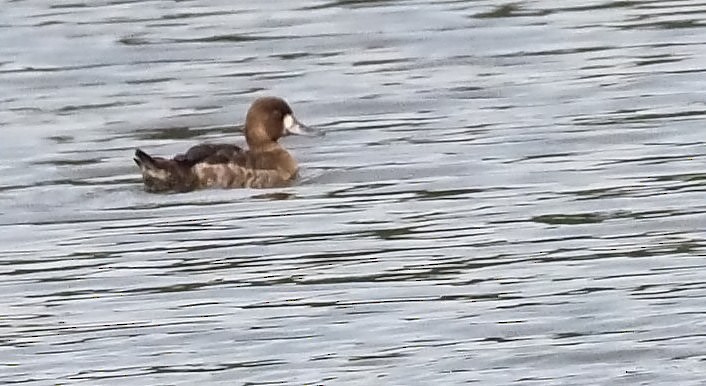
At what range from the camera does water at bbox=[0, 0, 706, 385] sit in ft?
30.8

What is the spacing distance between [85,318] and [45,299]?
533 millimetres

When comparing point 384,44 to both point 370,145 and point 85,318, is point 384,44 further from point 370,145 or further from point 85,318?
point 85,318

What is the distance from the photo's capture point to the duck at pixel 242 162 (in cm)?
1378

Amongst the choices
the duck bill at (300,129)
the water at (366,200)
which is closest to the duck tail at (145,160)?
the water at (366,200)

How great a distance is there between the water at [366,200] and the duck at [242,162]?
0.11 m

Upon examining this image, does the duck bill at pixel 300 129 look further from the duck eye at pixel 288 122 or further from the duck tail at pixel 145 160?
the duck tail at pixel 145 160

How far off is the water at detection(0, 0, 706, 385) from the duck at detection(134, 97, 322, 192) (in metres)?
0.11

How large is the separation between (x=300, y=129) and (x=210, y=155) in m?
1.24

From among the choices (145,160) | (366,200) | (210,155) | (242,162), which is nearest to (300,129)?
(242,162)

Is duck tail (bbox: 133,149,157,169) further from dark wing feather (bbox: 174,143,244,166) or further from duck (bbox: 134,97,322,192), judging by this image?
dark wing feather (bbox: 174,143,244,166)

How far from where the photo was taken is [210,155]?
14.0m

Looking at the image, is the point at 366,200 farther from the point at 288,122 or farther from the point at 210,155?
the point at 288,122

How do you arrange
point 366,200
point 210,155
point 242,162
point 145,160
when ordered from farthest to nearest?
point 242,162, point 210,155, point 145,160, point 366,200

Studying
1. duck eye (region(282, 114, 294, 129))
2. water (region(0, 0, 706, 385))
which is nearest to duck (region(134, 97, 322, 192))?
duck eye (region(282, 114, 294, 129))
